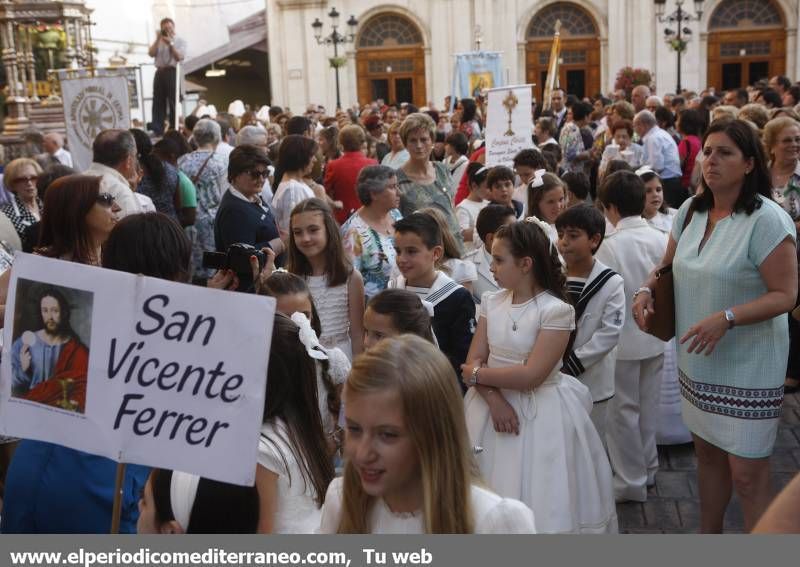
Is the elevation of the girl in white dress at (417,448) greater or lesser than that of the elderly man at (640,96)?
lesser

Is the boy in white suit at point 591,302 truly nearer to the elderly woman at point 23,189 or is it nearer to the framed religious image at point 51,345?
the framed religious image at point 51,345

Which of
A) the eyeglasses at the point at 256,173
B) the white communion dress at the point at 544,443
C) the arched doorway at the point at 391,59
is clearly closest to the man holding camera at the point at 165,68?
the eyeglasses at the point at 256,173

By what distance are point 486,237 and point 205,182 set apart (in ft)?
11.1

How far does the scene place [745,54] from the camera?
31.9m

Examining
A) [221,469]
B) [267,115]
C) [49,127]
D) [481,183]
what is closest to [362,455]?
[221,469]

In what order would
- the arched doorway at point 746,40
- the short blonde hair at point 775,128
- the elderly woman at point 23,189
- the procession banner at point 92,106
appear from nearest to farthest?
the short blonde hair at point 775,128
the elderly woman at point 23,189
the procession banner at point 92,106
the arched doorway at point 746,40

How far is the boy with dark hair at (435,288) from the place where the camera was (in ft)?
15.5

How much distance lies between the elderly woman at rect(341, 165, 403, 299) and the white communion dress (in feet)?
5.45

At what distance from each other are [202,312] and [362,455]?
607 millimetres

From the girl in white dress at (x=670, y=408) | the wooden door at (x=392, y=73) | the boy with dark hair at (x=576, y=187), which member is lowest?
the girl in white dress at (x=670, y=408)

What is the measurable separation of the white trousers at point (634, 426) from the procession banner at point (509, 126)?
4.28 m

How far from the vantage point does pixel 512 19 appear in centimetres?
3194

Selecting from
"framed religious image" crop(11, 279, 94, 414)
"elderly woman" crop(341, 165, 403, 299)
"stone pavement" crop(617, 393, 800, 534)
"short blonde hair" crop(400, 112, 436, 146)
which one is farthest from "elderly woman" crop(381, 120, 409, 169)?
"framed religious image" crop(11, 279, 94, 414)

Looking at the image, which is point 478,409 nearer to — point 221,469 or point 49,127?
point 221,469
